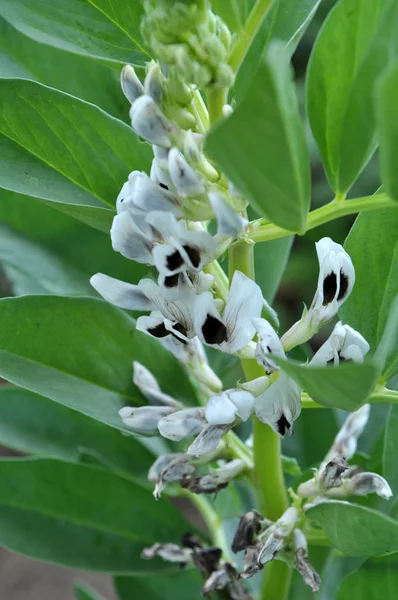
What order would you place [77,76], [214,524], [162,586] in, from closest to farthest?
[77,76]
[214,524]
[162,586]

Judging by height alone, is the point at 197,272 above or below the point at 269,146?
below

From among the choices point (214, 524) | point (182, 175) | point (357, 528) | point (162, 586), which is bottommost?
point (162, 586)

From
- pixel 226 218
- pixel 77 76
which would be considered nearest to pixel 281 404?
pixel 226 218

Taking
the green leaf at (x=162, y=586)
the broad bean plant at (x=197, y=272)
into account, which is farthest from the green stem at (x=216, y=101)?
the green leaf at (x=162, y=586)

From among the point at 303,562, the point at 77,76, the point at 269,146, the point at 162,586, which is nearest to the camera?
the point at 269,146

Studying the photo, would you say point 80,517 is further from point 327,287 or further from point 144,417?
point 327,287

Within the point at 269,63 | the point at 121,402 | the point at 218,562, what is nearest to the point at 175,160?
the point at 269,63

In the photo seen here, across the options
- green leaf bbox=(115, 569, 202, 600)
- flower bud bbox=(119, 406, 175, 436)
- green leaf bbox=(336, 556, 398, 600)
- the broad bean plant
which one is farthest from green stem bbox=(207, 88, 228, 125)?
green leaf bbox=(115, 569, 202, 600)

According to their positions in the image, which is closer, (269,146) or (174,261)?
(269,146)
